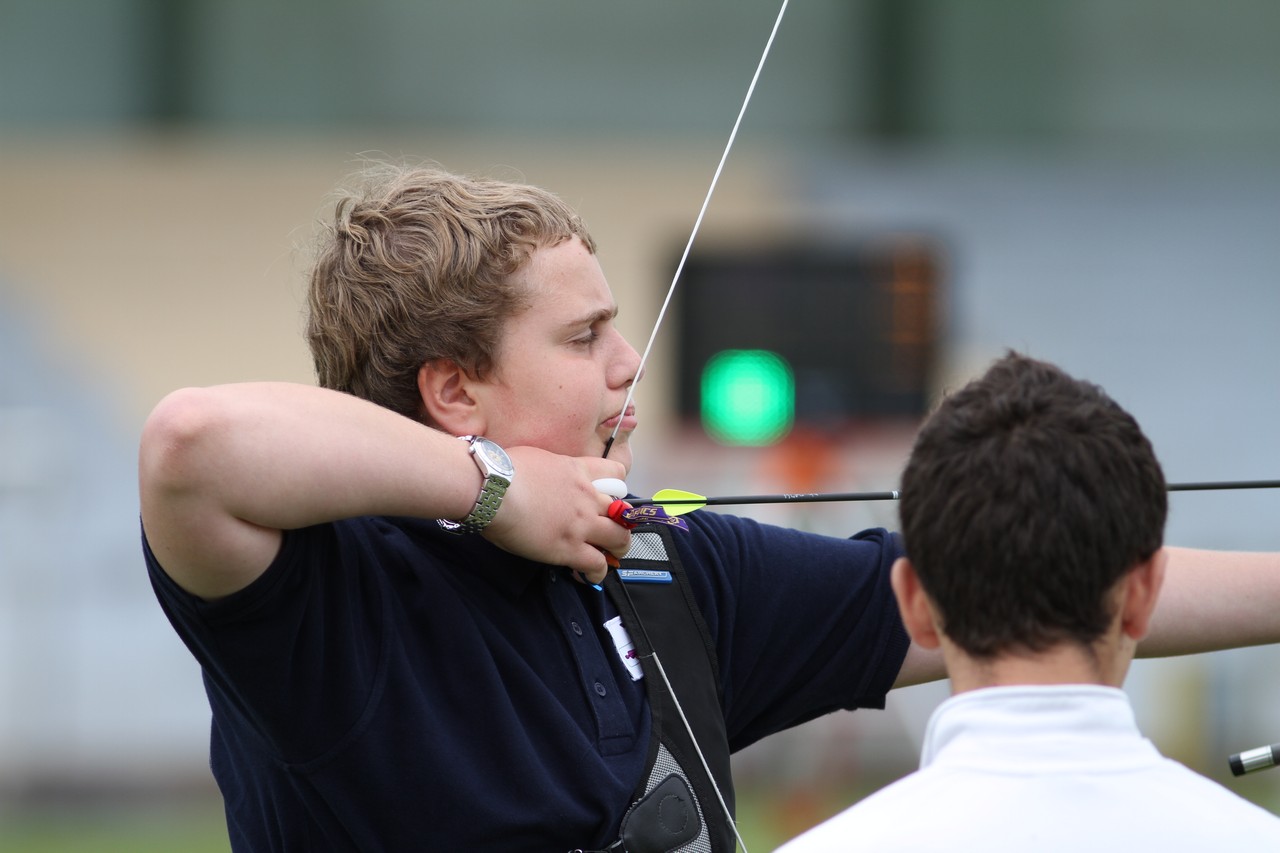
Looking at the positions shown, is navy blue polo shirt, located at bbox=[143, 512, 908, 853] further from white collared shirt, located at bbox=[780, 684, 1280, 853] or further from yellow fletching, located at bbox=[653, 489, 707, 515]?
white collared shirt, located at bbox=[780, 684, 1280, 853]

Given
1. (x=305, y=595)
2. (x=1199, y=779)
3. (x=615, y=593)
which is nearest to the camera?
(x=1199, y=779)

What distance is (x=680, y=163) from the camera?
7711 mm

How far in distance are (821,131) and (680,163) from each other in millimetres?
724

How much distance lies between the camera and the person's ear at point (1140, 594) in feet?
3.45

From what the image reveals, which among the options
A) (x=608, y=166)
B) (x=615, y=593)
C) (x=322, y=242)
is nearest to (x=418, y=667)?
(x=615, y=593)

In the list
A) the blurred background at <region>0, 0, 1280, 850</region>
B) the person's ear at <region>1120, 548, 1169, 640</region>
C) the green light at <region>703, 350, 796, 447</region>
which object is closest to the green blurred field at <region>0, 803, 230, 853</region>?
the blurred background at <region>0, 0, 1280, 850</region>

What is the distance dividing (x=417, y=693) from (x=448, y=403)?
317 millimetres

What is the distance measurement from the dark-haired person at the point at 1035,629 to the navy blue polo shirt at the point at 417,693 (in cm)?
43

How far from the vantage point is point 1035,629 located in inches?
40.4

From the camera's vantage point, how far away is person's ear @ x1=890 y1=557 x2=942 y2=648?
110 centimetres

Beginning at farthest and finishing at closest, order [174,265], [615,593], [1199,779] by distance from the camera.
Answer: [174,265], [615,593], [1199,779]

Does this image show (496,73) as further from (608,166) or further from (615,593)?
(615,593)

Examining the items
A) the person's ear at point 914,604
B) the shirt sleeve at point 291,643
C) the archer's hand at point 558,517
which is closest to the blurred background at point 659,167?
the archer's hand at point 558,517

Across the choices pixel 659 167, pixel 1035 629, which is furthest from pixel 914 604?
pixel 659 167
